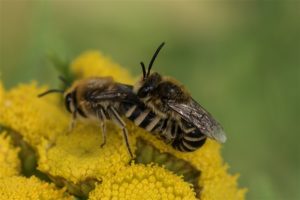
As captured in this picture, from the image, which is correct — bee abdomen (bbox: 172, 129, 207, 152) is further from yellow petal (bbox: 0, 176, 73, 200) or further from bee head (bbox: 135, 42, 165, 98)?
yellow petal (bbox: 0, 176, 73, 200)

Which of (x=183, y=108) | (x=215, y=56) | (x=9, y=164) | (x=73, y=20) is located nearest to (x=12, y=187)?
(x=9, y=164)

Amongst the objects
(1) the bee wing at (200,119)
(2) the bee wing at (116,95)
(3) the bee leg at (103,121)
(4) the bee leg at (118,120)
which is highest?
(1) the bee wing at (200,119)

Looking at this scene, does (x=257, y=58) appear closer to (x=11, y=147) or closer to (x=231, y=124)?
(x=231, y=124)

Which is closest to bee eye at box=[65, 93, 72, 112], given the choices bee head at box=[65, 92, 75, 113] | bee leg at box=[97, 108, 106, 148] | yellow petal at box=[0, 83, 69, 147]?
bee head at box=[65, 92, 75, 113]

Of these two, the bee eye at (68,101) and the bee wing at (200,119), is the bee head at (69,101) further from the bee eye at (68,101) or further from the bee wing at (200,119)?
the bee wing at (200,119)

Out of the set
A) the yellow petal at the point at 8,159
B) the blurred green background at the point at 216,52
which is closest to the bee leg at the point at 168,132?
the yellow petal at the point at 8,159

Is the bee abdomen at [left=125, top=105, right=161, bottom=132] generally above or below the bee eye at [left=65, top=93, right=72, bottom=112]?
above

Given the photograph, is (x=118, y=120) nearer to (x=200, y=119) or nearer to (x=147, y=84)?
(x=147, y=84)
